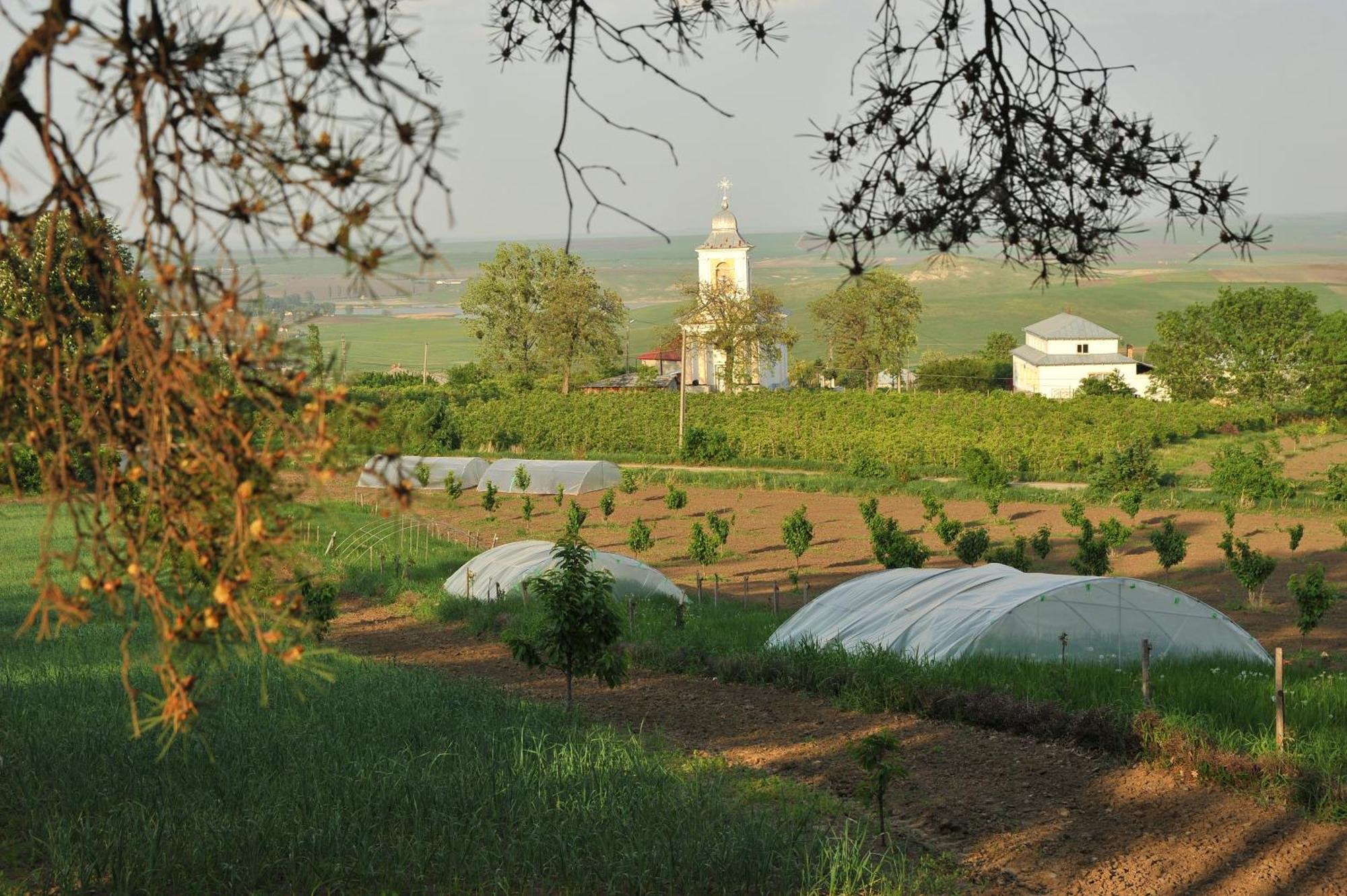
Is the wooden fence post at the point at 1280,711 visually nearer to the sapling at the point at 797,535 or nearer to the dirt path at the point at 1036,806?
the dirt path at the point at 1036,806

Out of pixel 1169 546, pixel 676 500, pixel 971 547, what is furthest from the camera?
pixel 676 500

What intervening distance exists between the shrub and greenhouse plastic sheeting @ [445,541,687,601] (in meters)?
25.2

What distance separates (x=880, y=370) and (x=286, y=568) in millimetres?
73346

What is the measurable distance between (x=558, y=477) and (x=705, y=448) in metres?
8.25

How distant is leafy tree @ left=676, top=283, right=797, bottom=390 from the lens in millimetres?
60344

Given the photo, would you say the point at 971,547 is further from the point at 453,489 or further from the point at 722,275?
the point at 722,275

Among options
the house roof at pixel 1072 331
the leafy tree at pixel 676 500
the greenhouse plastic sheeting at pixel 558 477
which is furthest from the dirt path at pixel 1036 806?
the house roof at pixel 1072 331

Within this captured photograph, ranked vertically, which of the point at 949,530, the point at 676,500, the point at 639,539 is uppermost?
the point at 949,530

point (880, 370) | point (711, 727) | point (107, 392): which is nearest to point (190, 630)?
point (107, 392)

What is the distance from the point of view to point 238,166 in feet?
7.68

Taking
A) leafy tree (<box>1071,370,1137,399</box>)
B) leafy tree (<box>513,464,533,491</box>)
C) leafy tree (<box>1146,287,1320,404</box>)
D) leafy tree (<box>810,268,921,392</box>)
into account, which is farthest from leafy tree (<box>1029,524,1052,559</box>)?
leafy tree (<box>810,268,921,392</box>)

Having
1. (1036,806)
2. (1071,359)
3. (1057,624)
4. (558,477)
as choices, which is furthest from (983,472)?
(1071,359)

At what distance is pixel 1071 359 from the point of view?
70.8 metres

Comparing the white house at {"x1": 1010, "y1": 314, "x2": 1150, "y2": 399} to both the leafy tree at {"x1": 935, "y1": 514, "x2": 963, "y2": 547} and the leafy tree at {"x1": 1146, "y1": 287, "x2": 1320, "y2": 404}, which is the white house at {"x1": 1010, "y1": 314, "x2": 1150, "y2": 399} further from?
the leafy tree at {"x1": 935, "y1": 514, "x2": 963, "y2": 547}
